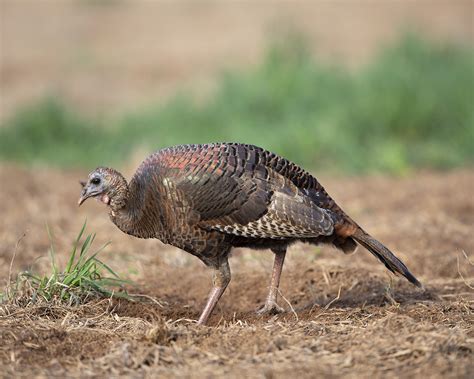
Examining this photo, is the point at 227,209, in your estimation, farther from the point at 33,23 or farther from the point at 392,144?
the point at 33,23

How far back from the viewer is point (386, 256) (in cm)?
542

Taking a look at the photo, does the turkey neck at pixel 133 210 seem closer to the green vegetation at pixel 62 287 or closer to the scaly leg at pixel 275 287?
the green vegetation at pixel 62 287

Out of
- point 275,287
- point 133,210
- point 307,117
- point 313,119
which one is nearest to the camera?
point 133,210

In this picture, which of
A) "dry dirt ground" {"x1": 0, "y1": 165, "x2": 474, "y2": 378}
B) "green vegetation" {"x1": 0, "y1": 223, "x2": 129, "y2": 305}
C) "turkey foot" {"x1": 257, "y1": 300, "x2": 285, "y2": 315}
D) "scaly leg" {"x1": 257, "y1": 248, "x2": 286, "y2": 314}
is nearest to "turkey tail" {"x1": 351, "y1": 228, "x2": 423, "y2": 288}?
"dry dirt ground" {"x1": 0, "y1": 165, "x2": 474, "y2": 378}

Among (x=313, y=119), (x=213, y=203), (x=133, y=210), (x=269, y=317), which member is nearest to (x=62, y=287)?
(x=133, y=210)

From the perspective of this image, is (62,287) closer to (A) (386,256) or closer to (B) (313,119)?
(A) (386,256)

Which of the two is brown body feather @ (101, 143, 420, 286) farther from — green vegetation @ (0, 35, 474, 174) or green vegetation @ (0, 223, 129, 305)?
green vegetation @ (0, 35, 474, 174)

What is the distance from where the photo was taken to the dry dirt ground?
407 cm

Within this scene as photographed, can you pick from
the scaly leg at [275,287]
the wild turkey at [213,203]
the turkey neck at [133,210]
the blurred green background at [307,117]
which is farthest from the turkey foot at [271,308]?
the blurred green background at [307,117]

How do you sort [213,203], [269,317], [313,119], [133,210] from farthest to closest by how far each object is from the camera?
[313,119]
[269,317]
[133,210]
[213,203]

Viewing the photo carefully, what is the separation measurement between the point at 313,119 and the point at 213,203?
7355 millimetres

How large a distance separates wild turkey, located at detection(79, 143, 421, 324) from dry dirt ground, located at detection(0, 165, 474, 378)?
504 mm

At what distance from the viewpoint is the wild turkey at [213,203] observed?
17.0 ft

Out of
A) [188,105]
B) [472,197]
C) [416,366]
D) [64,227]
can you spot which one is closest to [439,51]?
[188,105]
